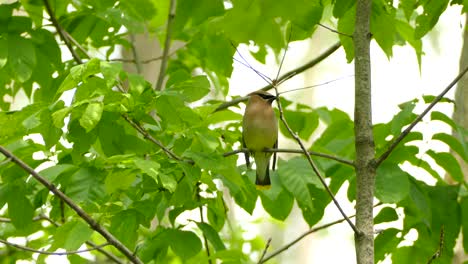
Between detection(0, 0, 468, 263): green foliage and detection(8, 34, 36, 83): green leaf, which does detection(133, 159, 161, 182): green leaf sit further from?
detection(8, 34, 36, 83): green leaf

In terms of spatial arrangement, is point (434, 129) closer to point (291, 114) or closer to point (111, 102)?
point (291, 114)

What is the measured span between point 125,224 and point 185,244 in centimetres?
32

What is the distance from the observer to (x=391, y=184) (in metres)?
3.44

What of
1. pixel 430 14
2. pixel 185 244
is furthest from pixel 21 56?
pixel 430 14

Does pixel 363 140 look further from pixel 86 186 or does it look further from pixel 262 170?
pixel 262 170

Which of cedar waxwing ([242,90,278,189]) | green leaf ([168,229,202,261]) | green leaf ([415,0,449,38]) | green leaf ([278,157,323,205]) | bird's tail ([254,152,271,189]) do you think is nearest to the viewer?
green leaf ([415,0,449,38])

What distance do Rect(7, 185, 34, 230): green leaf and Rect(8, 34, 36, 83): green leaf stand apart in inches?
23.0

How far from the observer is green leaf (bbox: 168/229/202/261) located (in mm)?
3668

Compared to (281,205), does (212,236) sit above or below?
below

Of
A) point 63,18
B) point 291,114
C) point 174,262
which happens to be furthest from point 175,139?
point 174,262

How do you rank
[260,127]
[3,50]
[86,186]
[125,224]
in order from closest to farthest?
1. [86,186]
2. [125,224]
3. [3,50]
4. [260,127]

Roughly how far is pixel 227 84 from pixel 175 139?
83.3 inches

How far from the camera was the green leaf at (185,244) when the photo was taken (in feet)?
12.0

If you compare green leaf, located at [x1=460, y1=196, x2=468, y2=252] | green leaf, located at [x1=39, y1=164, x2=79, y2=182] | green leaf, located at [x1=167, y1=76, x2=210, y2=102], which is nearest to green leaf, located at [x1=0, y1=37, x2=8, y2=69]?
green leaf, located at [x1=39, y1=164, x2=79, y2=182]
